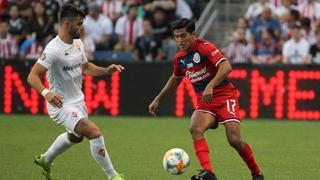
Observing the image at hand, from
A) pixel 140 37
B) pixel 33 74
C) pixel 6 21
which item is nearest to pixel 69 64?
pixel 33 74

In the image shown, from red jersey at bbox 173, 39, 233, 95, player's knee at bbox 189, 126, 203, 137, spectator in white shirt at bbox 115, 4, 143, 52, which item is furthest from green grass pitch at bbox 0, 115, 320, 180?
spectator in white shirt at bbox 115, 4, 143, 52

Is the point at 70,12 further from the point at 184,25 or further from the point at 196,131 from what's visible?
the point at 196,131

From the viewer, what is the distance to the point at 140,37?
20953 mm

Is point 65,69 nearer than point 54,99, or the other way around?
point 54,99

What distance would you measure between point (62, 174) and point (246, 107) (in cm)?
885

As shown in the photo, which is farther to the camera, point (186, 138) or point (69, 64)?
point (186, 138)

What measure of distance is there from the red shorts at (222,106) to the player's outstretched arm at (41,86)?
1780 mm

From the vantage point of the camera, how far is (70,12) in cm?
977

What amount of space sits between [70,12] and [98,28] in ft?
39.6

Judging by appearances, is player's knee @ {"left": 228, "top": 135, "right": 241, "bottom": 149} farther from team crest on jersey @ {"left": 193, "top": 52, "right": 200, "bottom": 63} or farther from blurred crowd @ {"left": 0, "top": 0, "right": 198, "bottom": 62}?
blurred crowd @ {"left": 0, "top": 0, "right": 198, "bottom": 62}

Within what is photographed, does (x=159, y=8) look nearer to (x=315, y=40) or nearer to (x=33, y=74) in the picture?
(x=315, y=40)

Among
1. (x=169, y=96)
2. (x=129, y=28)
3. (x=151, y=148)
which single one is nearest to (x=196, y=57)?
(x=151, y=148)

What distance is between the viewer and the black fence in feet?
62.0

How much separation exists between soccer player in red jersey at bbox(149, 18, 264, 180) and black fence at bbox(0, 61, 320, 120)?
8.87 metres
